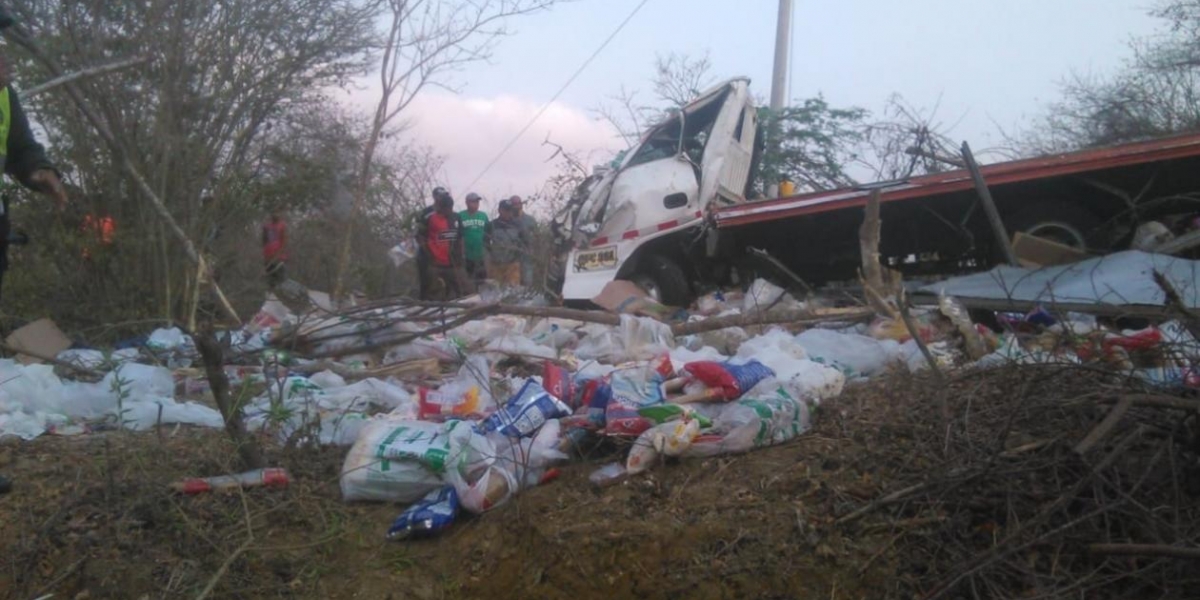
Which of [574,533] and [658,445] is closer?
[574,533]

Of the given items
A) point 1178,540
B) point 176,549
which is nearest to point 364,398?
point 176,549

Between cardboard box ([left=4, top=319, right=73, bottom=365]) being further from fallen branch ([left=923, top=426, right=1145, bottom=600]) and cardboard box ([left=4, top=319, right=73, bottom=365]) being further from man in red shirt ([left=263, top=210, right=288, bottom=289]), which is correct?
fallen branch ([left=923, top=426, right=1145, bottom=600])

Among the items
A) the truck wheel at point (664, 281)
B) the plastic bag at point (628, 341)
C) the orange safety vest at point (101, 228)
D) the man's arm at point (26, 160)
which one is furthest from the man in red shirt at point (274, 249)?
the man's arm at point (26, 160)

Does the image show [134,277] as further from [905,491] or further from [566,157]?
[905,491]

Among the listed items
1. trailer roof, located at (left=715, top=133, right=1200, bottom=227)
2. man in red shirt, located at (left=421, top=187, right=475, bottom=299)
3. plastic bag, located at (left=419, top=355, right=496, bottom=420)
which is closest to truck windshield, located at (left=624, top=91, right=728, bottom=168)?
trailer roof, located at (left=715, top=133, right=1200, bottom=227)

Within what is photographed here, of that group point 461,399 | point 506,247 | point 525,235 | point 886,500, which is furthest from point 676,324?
point 525,235

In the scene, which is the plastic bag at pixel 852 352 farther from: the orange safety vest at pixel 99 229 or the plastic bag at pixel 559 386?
the orange safety vest at pixel 99 229

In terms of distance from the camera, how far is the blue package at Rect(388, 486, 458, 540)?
341 centimetres

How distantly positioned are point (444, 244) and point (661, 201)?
7.93 feet

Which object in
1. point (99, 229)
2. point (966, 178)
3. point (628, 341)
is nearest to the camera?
point (628, 341)

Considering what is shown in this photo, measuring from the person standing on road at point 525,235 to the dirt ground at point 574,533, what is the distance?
6.60 meters

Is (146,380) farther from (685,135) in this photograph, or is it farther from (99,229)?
(685,135)

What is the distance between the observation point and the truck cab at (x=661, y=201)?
880 centimetres

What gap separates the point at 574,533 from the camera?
3.18m
